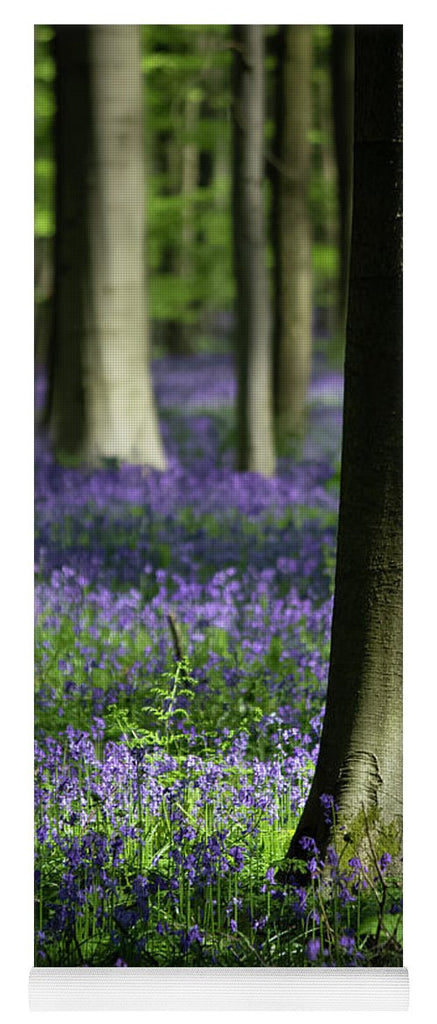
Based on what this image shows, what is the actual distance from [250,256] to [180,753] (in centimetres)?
413

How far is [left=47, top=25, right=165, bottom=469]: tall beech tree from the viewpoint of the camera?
20.5 ft

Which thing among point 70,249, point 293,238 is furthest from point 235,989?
point 293,238

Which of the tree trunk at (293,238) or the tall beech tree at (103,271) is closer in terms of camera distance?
the tall beech tree at (103,271)

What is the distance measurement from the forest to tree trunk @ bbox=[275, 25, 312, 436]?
91.8 inches

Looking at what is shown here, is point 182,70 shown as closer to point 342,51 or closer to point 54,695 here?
point 342,51

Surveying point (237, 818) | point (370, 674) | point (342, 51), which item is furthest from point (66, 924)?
point (342, 51)

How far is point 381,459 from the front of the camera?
3.30 m

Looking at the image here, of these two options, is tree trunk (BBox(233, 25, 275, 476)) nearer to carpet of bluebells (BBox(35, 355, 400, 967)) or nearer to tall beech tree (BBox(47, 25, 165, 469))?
tall beech tree (BBox(47, 25, 165, 469))

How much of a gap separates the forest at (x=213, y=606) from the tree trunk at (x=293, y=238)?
233cm

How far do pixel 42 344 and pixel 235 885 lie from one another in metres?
9.14

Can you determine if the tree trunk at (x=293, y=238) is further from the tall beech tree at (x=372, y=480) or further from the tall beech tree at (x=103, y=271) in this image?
the tall beech tree at (x=372, y=480)

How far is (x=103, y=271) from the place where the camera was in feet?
20.7

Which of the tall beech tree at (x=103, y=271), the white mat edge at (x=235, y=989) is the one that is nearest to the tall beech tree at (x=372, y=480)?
the white mat edge at (x=235, y=989)

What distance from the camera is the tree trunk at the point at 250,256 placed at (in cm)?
683
